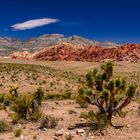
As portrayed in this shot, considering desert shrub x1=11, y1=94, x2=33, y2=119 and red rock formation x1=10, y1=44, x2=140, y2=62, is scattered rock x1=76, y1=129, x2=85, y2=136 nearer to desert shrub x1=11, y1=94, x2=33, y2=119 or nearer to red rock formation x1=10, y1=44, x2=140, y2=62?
desert shrub x1=11, y1=94, x2=33, y2=119

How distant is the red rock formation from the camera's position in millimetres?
131750

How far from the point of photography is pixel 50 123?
19.6 meters

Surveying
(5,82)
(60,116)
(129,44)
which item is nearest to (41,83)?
(5,82)

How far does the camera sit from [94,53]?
143875 mm

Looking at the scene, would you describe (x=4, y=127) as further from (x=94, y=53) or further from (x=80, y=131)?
(x=94, y=53)

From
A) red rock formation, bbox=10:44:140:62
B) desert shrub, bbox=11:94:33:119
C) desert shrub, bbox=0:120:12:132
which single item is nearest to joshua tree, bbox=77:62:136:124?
desert shrub, bbox=11:94:33:119

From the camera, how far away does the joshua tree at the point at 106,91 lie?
64.7ft

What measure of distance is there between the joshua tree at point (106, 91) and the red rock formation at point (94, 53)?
10648 centimetres

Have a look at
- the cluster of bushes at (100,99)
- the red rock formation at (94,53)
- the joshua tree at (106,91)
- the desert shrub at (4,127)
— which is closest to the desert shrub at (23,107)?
the cluster of bushes at (100,99)

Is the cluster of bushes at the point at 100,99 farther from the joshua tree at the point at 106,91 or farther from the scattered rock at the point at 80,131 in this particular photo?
the scattered rock at the point at 80,131

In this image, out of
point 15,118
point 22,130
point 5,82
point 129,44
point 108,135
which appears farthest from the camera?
point 129,44

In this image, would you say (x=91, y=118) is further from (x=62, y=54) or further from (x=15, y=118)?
(x=62, y=54)

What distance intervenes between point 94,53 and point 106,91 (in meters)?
125

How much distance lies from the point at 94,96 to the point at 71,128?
218 cm
